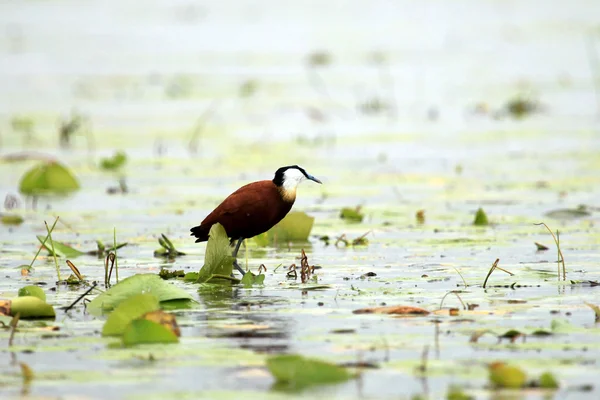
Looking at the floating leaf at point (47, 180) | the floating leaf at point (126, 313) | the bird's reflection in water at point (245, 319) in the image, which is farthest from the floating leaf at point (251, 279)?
the floating leaf at point (47, 180)

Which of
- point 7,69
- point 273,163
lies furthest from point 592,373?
point 7,69

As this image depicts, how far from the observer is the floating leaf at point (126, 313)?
5484 mm

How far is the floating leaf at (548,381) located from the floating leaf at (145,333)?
5.30ft

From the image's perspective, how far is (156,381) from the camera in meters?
4.69

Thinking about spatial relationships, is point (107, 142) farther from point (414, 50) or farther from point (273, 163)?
point (414, 50)

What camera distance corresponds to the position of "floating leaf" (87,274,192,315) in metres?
6.05

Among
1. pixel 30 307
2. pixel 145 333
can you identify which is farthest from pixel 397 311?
pixel 30 307

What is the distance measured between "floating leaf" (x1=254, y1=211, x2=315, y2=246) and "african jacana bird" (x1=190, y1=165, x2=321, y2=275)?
1.23 meters

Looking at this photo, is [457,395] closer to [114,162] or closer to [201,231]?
[201,231]

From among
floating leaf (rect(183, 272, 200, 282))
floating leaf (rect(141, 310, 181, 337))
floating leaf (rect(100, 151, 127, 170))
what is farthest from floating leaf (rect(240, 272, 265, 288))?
floating leaf (rect(100, 151, 127, 170))

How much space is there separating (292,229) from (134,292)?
8.48ft

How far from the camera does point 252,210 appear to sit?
23.2ft

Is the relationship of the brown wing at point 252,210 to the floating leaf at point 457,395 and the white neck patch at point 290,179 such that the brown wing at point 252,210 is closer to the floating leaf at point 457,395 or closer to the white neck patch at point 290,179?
the white neck patch at point 290,179

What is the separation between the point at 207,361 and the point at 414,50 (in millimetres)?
18798
